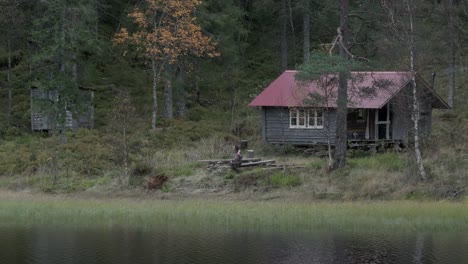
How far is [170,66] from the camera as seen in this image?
45469 mm

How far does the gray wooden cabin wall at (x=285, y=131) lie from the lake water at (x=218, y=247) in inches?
561

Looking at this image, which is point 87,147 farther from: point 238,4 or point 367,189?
point 238,4

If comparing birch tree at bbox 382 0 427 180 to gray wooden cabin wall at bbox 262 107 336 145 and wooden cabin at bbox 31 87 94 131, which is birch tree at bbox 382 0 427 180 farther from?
wooden cabin at bbox 31 87 94 131

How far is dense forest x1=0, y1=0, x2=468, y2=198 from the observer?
34.9 metres

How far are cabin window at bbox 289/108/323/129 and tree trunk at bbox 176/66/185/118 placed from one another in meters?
9.01

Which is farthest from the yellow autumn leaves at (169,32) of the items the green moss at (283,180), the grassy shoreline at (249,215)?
the grassy shoreline at (249,215)

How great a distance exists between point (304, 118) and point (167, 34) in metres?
9.61

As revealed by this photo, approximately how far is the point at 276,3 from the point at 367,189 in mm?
26799

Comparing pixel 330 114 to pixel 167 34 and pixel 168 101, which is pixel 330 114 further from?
pixel 168 101

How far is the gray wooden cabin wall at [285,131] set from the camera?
38.7 m

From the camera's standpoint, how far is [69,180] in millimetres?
33750

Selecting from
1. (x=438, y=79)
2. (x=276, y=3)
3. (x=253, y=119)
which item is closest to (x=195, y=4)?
(x=253, y=119)

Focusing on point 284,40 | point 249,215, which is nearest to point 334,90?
point 249,215

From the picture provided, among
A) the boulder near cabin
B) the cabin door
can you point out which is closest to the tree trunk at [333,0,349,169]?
the boulder near cabin
